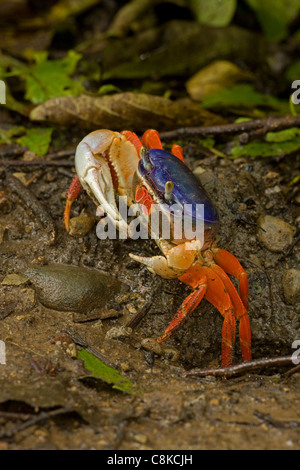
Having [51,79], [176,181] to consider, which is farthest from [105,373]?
[51,79]

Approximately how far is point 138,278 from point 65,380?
1069mm

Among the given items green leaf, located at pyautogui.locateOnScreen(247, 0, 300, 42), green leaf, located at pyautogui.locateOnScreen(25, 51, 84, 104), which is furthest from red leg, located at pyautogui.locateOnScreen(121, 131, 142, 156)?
green leaf, located at pyautogui.locateOnScreen(247, 0, 300, 42)

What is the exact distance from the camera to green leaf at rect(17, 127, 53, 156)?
4059 millimetres

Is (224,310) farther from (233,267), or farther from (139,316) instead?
(139,316)

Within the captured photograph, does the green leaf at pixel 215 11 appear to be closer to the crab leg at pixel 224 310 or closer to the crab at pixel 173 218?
the crab at pixel 173 218

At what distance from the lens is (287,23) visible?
19.1ft

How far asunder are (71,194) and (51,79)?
1642mm

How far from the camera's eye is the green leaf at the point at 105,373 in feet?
8.32

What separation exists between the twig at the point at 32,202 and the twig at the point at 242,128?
112cm

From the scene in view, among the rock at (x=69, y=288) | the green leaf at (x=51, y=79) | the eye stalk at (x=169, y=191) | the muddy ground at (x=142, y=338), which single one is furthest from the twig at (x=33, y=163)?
the eye stalk at (x=169, y=191)

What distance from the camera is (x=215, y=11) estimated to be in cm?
546
